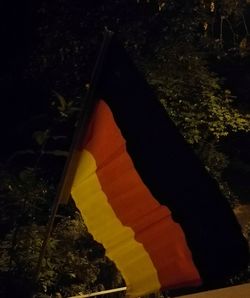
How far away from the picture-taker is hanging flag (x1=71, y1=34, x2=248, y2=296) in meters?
2.84

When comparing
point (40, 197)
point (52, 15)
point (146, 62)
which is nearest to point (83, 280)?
point (40, 197)

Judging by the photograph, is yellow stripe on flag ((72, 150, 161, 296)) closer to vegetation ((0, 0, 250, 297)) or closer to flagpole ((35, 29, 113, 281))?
flagpole ((35, 29, 113, 281))

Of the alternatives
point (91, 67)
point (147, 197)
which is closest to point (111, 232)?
point (147, 197)

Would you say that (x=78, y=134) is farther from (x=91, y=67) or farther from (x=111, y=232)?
(x=91, y=67)

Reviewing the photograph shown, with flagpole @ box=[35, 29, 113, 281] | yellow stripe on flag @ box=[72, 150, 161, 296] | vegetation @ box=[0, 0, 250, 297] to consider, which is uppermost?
vegetation @ box=[0, 0, 250, 297]

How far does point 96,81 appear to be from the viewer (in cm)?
299

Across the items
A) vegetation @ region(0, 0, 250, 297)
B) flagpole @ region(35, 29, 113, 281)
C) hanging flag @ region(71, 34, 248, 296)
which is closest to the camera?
hanging flag @ region(71, 34, 248, 296)

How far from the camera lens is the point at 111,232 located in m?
3.10

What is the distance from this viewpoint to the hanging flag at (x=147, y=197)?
9.33 feet

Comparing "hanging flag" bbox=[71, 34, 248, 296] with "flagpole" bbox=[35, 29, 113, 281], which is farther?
"flagpole" bbox=[35, 29, 113, 281]

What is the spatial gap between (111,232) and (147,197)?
334mm

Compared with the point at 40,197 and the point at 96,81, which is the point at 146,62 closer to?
the point at 40,197

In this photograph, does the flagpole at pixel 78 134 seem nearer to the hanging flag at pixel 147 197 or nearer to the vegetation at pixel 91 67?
the hanging flag at pixel 147 197

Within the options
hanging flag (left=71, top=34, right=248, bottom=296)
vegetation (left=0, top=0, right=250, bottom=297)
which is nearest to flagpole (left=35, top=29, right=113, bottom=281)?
hanging flag (left=71, top=34, right=248, bottom=296)
